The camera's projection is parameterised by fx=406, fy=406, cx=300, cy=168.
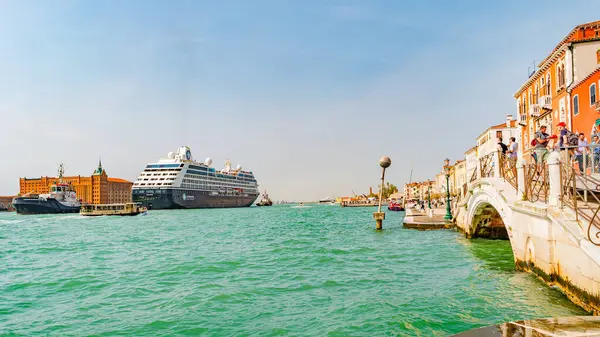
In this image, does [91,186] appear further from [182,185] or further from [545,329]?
[545,329]

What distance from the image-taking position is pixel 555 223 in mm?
8070

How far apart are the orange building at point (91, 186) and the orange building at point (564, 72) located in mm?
149218

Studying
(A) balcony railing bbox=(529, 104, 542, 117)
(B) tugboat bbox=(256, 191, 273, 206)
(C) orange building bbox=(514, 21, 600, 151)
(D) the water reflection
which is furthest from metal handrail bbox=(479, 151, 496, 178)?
(B) tugboat bbox=(256, 191, 273, 206)

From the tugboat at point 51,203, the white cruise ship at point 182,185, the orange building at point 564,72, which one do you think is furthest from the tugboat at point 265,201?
the orange building at point 564,72

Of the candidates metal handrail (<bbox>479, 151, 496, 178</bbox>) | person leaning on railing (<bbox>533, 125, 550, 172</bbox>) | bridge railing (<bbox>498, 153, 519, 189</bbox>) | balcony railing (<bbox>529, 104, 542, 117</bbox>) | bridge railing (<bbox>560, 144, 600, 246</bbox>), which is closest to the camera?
bridge railing (<bbox>560, 144, 600, 246</bbox>)

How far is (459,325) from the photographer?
22.5 feet

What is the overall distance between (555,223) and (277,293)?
612cm

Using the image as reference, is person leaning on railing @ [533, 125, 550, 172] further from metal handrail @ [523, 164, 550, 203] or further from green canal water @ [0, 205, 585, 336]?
green canal water @ [0, 205, 585, 336]

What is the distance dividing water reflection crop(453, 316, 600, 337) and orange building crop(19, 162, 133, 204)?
16061 centimetres

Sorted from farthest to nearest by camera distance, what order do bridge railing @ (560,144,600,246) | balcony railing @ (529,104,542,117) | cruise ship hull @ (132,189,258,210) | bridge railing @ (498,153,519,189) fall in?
cruise ship hull @ (132,189,258,210)
balcony railing @ (529,104,542,117)
bridge railing @ (498,153,519,189)
bridge railing @ (560,144,600,246)

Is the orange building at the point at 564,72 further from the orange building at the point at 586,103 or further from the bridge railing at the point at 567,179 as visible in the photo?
the bridge railing at the point at 567,179

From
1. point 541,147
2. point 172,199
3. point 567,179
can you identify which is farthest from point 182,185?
point 567,179

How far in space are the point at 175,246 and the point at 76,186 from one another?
490 ft

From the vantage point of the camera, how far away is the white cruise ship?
8688 cm
